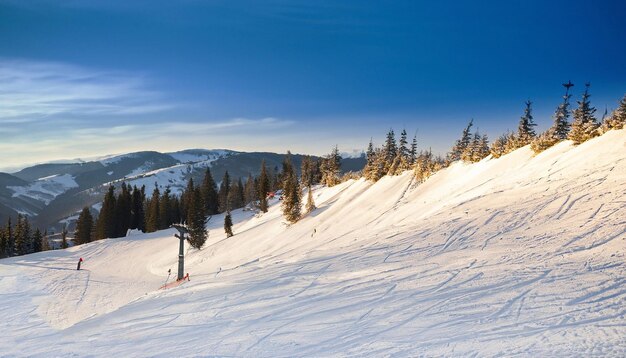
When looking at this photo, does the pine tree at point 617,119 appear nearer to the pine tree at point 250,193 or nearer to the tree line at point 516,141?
the tree line at point 516,141

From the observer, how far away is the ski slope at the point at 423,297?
7.99 meters

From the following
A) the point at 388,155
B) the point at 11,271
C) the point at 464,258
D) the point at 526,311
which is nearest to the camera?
the point at 526,311

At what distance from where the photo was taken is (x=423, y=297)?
→ 10.4 meters

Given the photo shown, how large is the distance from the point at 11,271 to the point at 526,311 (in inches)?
1598

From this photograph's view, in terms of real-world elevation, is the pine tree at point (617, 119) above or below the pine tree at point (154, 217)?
above

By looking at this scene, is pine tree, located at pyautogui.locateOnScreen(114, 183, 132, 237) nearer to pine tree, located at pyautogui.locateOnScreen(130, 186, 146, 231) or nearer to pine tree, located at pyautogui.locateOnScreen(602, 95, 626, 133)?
pine tree, located at pyautogui.locateOnScreen(130, 186, 146, 231)

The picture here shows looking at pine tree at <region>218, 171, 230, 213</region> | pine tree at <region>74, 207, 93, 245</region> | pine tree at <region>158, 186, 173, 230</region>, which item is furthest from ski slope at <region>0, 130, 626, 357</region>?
pine tree at <region>218, 171, 230, 213</region>

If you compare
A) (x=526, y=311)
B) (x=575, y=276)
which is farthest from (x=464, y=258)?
(x=526, y=311)

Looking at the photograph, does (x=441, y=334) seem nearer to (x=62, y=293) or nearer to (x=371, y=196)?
(x=62, y=293)

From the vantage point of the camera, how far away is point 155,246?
49406 mm

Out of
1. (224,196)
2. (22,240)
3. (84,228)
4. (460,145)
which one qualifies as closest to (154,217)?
(84,228)

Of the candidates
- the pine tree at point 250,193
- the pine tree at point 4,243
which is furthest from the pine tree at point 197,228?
the pine tree at point 4,243

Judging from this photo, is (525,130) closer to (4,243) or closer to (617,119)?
(617,119)

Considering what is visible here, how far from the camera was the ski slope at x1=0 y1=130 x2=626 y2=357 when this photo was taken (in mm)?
7992
